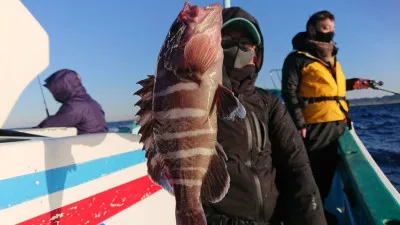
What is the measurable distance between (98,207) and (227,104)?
1.22 metres

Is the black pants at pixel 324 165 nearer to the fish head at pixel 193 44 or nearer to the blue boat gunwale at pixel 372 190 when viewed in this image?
the blue boat gunwale at pixel 372 190

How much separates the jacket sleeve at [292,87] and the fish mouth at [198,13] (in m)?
3.53

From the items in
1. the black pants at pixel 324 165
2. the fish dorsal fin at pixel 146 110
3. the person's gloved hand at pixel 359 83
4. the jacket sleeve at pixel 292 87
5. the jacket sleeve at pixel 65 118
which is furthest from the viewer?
the person's gloved hand at pixel 359 83

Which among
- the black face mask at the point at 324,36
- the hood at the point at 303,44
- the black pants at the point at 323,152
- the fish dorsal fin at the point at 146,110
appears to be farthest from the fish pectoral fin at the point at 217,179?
the black face mask at the point at 324,36

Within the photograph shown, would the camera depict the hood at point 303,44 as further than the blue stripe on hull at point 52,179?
Yes

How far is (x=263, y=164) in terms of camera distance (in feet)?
7.52

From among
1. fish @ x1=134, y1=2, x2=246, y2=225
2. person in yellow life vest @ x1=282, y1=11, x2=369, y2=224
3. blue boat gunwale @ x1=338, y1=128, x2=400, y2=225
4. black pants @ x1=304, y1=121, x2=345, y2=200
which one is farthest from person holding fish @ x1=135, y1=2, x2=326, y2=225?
black pants @ x1=304, y1=121, x2=345, y2=200

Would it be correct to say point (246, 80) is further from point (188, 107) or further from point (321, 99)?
point (321, 99)

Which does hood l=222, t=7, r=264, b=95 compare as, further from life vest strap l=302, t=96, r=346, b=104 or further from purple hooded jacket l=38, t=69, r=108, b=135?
purple hooded jacket l=38, t=69, r=108, b=135

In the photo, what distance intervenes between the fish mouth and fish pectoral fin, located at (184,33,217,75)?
88 millimetres

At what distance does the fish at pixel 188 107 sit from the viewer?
4.77 feet

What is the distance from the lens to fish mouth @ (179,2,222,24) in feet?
4.89

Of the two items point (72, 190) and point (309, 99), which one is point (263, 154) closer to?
point (72, 190)

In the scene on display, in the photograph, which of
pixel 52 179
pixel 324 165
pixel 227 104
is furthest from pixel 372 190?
pixel 52 179
